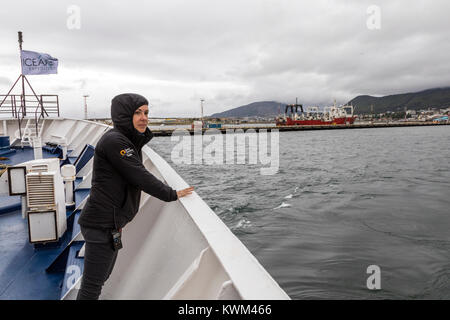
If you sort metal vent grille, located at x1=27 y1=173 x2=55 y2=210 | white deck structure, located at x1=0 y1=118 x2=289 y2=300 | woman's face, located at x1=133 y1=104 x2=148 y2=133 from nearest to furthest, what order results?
1. white deck structure, located at x1=0 y1=118 x2=289 y2=300
2. woman's face, located at x1=133 y1=104 x2=148 y2=133
3. metal vent grille, located at x1=27 y1=173 x2=55 y2=210

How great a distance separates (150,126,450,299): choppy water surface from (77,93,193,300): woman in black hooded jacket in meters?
3.63

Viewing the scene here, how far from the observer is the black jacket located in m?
1.82

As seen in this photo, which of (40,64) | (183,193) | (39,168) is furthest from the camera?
(40,64)

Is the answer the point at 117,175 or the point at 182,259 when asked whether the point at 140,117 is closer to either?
the point at 117,175

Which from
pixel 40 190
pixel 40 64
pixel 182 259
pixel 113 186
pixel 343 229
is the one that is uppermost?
pixel 40 64

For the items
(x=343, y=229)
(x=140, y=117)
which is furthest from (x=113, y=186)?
(x=343, y=229)

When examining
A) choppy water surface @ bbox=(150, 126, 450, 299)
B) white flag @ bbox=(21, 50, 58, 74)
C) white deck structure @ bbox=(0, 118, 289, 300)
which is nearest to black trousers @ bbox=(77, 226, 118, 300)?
white deck structure @ bbox=(0, 118, 289, 300)

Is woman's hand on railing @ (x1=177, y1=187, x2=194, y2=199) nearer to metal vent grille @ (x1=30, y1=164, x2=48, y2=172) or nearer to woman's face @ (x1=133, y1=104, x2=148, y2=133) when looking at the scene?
woman's face @ (x1=133, y1=104, x2=148, y2=133)

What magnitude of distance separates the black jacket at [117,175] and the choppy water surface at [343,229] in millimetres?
3736

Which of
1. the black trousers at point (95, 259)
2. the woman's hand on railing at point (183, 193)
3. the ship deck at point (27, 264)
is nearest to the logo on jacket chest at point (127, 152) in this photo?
the black trousers at point (95, 259)

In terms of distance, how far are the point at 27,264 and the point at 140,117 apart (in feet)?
8.11

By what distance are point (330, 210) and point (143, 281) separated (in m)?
7.54

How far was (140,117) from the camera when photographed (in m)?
1.92

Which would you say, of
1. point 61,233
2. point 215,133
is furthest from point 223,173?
point 215,133
